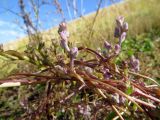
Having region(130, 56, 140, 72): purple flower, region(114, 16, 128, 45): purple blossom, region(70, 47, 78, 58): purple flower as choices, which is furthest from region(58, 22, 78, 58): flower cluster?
region(130, 56, 140, 72): purple flower

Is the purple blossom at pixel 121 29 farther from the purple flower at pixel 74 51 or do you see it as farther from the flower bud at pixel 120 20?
the purple flower at pixel 74 51

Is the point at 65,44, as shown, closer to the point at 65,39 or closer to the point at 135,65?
the point at 65,39

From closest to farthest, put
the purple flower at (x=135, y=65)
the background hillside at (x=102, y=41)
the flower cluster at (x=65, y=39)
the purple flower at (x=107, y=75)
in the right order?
1. the flower cluster at (x=65, y=39)
2. the purple flower at (x=107, y=75)
3. the purple flower at (x=135, y=65)
4. the background hillside at (x=102, y=41)

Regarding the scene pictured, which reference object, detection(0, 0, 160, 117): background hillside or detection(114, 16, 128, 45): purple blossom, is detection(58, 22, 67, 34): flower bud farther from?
detection(114, 16, 128, 45): purple blossom

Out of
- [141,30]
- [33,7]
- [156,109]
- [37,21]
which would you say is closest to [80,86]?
[156,109]

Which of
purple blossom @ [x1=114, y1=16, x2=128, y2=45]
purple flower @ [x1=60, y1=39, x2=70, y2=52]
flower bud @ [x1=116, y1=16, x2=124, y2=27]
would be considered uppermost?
flower bud @ [x1=116, y1=16, x2=124, y2=27]

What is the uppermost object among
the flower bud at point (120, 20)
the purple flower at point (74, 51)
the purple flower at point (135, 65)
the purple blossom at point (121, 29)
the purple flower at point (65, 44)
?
the flower bud at point (120, 20)

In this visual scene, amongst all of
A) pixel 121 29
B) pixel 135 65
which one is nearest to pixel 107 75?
pixel 121 29

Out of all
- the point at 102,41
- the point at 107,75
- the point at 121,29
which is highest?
the point at 102,41

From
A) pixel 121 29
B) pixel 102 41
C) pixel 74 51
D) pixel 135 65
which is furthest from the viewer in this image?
pixel 102 41

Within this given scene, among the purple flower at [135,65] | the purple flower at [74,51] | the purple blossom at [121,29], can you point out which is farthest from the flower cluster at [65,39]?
the purple flower at [135,65]

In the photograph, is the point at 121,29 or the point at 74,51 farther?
the point at 121,29
